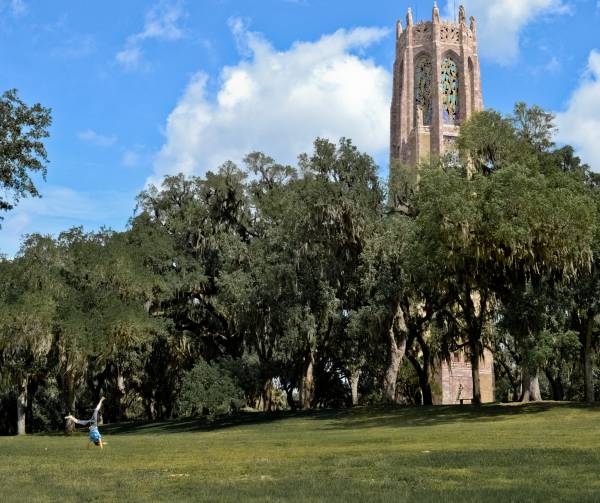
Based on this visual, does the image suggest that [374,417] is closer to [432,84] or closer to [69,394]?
[69,394]

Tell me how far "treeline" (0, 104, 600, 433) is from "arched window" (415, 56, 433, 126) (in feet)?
115

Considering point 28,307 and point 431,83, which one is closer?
point 28,307

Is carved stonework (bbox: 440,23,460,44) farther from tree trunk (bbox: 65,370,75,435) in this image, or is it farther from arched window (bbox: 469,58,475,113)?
tree trunk (bbox: 65,370,75,435)

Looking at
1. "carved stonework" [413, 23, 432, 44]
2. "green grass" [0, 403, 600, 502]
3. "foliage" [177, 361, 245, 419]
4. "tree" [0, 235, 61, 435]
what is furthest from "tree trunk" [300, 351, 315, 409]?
"carved stonework" [413, 23, 432, 44]

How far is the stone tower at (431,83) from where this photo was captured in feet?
230

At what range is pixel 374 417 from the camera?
2828cm

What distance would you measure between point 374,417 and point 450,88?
1998 inches

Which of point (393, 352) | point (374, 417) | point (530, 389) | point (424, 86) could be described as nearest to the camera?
point (374, 417)

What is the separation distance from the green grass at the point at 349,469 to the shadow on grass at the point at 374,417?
355cm

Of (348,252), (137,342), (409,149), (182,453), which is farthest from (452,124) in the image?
(182,453)

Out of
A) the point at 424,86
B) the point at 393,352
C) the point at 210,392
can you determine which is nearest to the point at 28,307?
the point at 210,392

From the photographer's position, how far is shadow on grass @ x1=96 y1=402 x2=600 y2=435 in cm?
2570

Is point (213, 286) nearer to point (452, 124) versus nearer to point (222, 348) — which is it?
point (222, 348)

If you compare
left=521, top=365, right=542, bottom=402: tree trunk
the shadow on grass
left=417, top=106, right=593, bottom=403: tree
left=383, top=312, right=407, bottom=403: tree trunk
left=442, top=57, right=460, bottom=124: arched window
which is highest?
left=442, top=57, right=460, bottom=124: arched window
